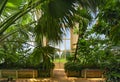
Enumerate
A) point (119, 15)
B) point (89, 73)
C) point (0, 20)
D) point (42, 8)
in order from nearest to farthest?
point (42, 8)
point (0, 20)
point (119, 15)
point (89, 73)

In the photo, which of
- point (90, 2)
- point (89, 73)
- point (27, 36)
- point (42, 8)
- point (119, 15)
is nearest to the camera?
point (90, 2)

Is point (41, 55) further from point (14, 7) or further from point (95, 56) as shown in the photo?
point (95, 56)

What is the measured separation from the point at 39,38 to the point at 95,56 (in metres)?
4.86

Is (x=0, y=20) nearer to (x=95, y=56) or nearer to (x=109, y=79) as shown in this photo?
(x=109, y=79)

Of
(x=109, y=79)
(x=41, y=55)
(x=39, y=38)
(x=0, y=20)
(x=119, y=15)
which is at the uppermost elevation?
(x=119, y=15)

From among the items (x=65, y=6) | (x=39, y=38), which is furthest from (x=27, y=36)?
(x=65, y=6)

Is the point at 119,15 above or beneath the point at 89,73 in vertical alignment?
above

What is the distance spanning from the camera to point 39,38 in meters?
5.01

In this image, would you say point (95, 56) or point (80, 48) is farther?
point (80, 48)

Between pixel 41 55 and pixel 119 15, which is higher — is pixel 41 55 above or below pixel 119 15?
below

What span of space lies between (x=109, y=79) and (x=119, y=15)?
2103 mm

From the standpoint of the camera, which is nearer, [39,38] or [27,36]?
[39,38]

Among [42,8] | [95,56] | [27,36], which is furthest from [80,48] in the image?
[42,8]

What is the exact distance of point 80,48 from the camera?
398 inches
